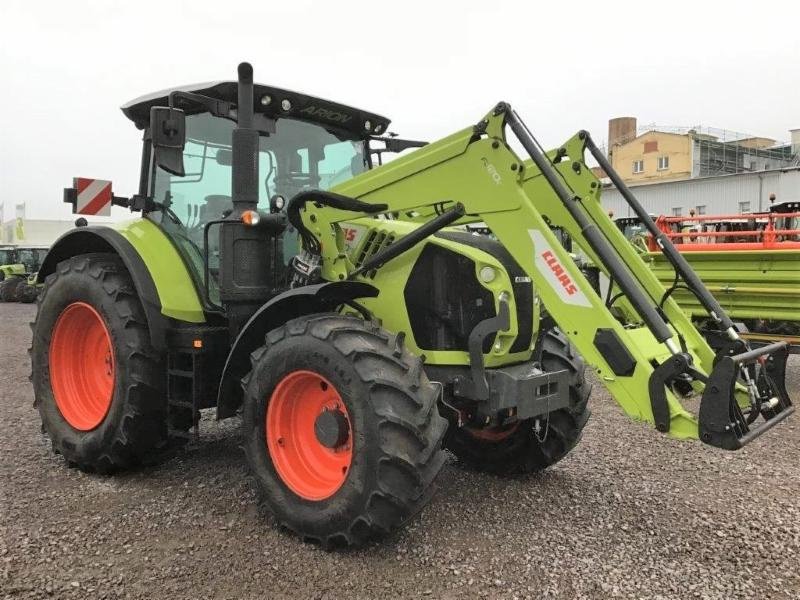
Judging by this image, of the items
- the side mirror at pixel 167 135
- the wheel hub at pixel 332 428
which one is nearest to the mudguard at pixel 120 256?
the side mirror at pixel 167 135

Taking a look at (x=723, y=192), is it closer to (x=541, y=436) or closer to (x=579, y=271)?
(x=541, y=436)

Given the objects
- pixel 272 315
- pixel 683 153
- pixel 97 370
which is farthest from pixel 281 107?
pixel 683 153

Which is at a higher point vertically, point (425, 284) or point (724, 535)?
point (425, 284)

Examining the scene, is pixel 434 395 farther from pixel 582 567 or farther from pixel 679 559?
pixel 679 559

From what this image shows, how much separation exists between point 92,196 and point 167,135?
188 centimetres

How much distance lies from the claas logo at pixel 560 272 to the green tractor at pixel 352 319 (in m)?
0.01

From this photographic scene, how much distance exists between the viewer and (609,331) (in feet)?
10.3

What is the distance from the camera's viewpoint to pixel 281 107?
162 inches

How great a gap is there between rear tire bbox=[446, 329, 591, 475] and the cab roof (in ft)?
6.33

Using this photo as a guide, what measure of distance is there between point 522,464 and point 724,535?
1234mm

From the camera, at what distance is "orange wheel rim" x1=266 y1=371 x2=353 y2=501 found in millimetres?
3443

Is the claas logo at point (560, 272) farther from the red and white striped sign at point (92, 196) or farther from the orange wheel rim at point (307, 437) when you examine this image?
the red and white striped sign at point (92, 196)

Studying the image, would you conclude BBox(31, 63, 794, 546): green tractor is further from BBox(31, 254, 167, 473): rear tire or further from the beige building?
the beige building

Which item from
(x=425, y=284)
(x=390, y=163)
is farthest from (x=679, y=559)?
(x=390, y=163)
